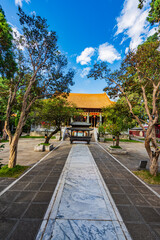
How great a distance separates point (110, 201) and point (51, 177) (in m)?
2.97

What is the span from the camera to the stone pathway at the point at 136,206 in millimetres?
2602

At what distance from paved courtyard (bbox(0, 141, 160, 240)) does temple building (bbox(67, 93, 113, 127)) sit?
2018 centimetres

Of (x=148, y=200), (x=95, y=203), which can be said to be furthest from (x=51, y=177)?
(x=148, y=200)

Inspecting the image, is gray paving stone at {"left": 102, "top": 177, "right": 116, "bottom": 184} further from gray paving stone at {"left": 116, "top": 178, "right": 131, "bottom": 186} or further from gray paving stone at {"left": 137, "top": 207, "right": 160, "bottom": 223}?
gray paving stone at {"left": 137, "top": 207, "right": 160, "bottom": 223}

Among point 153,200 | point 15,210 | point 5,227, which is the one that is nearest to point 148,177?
point 153,200

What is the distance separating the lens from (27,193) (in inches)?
155

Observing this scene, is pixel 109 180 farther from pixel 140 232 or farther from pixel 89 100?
pixel 89 100

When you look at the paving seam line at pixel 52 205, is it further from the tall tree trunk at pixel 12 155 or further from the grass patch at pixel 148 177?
the grass patch at pixel 148 177

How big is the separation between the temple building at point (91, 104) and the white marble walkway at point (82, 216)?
20591 millimetres

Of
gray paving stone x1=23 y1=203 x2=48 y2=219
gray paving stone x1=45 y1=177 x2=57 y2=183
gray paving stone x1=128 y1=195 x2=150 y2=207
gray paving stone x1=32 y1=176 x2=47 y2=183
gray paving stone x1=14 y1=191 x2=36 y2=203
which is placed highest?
gray paving stone x1=23 y1=203 x2=48 y2=219

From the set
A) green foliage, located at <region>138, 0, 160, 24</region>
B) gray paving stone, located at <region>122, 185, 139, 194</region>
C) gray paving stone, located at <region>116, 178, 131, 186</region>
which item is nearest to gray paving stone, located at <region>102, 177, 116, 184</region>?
gray paving stone, located at <region>116, 178, 131, 186</region>

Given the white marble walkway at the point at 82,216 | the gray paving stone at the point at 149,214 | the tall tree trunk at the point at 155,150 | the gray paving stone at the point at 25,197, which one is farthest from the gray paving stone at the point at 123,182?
the gray paving stone at the point at 25,197

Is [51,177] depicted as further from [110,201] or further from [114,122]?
[114,122]

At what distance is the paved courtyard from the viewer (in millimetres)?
2455
